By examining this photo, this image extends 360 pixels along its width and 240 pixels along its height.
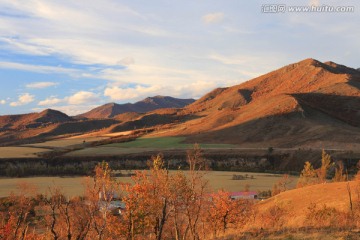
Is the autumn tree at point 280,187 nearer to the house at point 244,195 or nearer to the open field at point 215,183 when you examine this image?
the open field at point 215,183

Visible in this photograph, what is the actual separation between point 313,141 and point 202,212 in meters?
98.4

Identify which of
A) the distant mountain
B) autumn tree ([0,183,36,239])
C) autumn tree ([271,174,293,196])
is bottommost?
autumn tree ([271,174,293,196])

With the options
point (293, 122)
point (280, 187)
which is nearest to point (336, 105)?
point (293, 122)

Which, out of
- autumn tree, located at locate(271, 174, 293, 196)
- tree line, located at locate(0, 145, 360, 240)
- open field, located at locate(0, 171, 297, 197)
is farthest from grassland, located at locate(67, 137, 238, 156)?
tree line, located at locate(0, 145, 360, 240)

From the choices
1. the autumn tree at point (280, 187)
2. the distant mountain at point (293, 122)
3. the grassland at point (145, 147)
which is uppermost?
the distant mountain at point (293, 122)

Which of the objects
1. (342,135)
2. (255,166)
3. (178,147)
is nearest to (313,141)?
(342,135)

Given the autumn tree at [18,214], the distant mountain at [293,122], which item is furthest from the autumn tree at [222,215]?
the distant mountain at [293,122]

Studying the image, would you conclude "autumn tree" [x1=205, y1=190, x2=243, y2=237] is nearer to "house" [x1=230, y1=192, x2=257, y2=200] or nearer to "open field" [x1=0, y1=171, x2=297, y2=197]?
"house" [x1=230, y1=192, x2=257, y2=200]

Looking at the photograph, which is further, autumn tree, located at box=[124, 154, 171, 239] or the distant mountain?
the distant mountain

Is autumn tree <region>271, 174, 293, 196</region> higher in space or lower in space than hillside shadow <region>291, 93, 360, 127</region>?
lower

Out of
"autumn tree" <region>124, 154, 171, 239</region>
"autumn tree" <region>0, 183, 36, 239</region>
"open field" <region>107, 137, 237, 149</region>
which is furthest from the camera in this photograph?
"open field" <region>107, 137, 237, 149</region>

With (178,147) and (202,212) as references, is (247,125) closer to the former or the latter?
(178,147)

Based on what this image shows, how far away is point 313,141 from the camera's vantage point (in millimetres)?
130875

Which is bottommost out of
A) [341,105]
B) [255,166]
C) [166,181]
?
[255,166]
